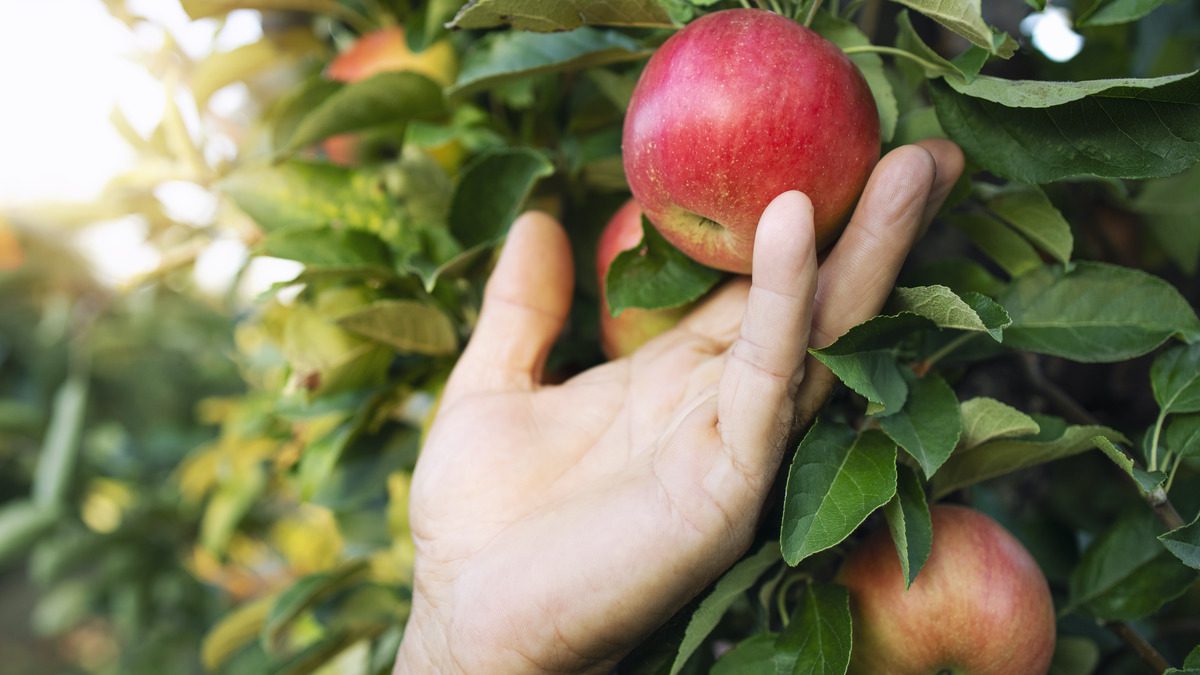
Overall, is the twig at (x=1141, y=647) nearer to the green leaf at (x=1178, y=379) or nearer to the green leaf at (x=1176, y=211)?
the green leaf at (x=1178, y=379)

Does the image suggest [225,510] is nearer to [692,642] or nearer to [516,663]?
[516,663]

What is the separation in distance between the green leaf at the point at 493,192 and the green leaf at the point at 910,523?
1.17 feet

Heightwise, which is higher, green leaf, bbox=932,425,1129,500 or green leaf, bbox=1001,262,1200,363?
green leaf, bbox=1001,262,1200,363

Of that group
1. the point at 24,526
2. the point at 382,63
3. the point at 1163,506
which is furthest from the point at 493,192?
the point at 24,526

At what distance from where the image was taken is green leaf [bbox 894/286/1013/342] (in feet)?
1.43

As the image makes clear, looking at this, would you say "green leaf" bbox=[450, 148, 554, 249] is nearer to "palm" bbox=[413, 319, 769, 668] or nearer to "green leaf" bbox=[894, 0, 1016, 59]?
"palm" bbox=[413, 319, 769, 668]

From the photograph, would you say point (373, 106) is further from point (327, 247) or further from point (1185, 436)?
point (1185, 436)

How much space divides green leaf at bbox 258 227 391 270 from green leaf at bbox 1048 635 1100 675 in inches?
24.8

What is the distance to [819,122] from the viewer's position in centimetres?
45

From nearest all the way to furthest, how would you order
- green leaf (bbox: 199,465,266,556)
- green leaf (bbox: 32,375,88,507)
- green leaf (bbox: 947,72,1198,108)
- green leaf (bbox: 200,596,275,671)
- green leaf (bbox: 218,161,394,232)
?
green leaf (bbox: 947,72,1198,108) → green leaf (bbox: 218,161,394,232) → green leaf (bbox: 200,596,275,671) → green leaf (bbox: 199,465,266,556) → green leaf (bbox: 32,375,88,507)

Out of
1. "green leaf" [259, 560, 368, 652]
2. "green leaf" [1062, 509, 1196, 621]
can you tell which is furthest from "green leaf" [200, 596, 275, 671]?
"green leaf" [1062, 509, 1196, 621]

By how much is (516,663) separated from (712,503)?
183mm

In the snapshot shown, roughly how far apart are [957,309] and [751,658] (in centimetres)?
26

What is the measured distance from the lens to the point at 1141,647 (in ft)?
1.92
